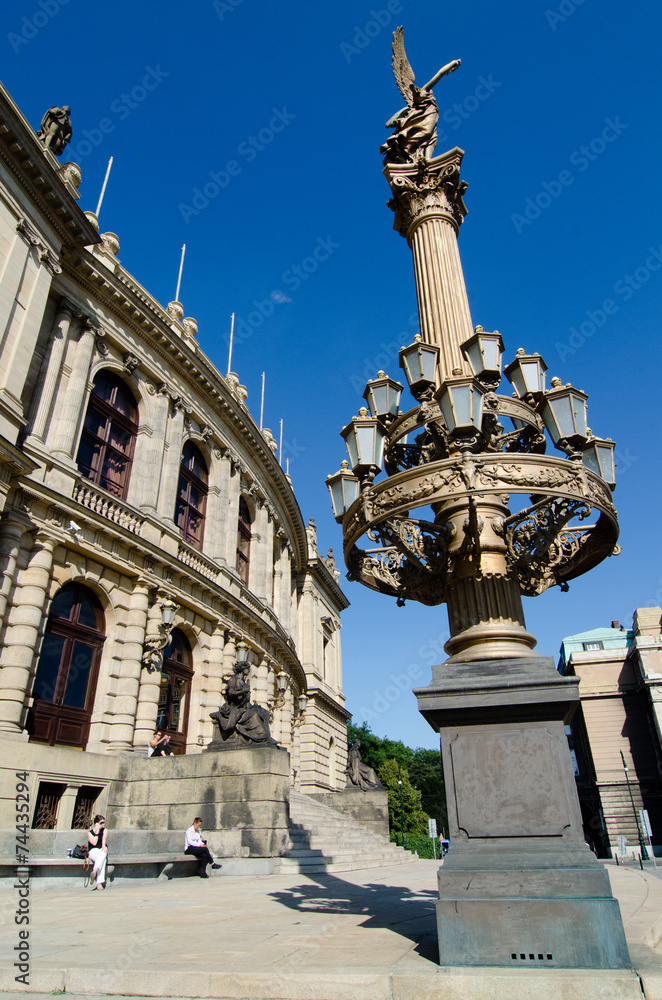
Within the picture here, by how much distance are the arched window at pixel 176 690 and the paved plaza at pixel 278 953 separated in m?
11.3

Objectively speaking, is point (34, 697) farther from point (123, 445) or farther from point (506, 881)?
point (506, 881)

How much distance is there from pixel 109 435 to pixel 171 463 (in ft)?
8.18

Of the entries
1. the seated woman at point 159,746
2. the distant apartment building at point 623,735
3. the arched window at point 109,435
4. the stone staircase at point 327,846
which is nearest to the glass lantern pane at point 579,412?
the stone staircase at point 327,846

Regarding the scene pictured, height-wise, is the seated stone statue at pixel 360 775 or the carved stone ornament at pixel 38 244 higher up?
the carved stone ornament at pixel 38 244

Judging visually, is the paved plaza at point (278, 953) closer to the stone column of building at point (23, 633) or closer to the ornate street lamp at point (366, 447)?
the ornate street lamp at point (366, 447)

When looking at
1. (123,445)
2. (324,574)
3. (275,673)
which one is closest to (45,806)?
(123,445)

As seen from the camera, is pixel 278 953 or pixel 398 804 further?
pixel 398 804

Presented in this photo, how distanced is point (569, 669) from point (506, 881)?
176ft

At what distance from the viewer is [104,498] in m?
18.3

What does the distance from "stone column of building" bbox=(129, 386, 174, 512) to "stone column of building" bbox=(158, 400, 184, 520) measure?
0.97 ft

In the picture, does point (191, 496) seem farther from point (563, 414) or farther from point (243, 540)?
point (563, 414)


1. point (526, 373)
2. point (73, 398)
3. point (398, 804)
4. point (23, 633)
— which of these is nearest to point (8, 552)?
point (23, 633)

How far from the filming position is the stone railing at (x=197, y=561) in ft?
69.5

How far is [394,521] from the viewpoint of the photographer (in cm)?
562
